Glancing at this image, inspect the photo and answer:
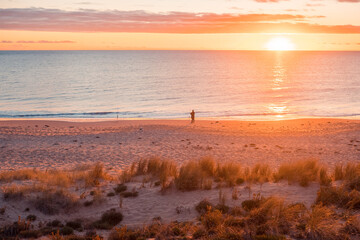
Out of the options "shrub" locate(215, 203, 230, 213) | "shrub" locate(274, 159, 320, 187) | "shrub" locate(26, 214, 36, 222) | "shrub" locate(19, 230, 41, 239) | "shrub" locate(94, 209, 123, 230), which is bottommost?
"shrub" locate(94, 209, 123, 230)

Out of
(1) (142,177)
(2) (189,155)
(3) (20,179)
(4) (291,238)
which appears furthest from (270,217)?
(2) (189,155)

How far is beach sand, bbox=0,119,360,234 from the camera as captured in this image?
29.1ft

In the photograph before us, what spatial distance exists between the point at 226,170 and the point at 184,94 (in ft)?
136

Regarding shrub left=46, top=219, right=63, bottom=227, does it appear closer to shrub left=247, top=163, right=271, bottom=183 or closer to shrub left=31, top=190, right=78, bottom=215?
shrub left=31, top=190, right=78, bottom=215

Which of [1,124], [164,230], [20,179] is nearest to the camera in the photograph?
[164,230]

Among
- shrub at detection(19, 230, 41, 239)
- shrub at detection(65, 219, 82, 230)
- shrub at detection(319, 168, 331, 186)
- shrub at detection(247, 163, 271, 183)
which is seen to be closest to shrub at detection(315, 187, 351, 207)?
shrub at detection(319, 168, 331, 186)

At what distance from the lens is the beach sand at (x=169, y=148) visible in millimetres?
8884

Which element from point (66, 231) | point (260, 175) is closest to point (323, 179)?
point (260, 175)

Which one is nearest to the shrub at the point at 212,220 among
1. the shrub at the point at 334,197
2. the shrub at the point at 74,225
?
the shrub at the point at 334,197

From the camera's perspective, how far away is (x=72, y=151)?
18.3 m

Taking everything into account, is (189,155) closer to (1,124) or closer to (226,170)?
(226,170)

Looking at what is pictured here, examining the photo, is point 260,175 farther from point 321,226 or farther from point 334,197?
point 321,226

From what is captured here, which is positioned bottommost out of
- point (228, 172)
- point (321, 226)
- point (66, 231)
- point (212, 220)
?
point (66, 231)

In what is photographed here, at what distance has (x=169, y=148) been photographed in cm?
1916
